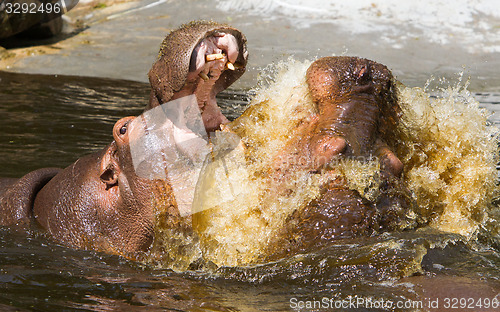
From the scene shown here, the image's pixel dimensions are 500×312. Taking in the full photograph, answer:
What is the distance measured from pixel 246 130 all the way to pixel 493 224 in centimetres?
143

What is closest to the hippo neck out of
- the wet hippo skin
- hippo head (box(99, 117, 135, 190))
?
the wet hippo skin

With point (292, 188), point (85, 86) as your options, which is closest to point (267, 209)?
point (292, 188)

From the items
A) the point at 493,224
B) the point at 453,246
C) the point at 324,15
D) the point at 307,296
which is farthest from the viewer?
the point at 324,15

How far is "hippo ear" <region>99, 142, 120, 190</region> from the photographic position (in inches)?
136

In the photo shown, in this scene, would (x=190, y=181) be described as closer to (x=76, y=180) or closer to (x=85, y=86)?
(x=76, y=180)

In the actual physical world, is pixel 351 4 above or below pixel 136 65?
above

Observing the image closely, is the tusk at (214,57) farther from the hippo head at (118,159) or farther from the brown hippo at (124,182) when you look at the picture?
the hippo head at (118,159)

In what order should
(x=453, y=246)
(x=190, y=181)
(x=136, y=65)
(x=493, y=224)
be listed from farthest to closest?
(x=136, y=65) → (x=493, y=224) → (x=190, y=181) → (x=453, y=246)

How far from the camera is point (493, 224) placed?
11.4 feet

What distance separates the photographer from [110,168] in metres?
3.46

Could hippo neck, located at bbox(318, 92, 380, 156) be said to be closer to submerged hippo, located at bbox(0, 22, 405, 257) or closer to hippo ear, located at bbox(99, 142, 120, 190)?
submerged hippo, located at bbox(0, 22, 405, 257)

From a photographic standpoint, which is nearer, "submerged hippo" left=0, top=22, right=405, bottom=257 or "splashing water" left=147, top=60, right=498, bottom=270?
"submerged hippo" left=0, top=22, right=405, bottom=257

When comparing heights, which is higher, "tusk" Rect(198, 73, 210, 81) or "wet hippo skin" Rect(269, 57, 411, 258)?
"tusk" Rect(198, 73, 210, 81)

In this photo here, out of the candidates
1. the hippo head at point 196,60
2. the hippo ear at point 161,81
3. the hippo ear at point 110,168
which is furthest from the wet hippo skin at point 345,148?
the hippo ear at point 110,168
